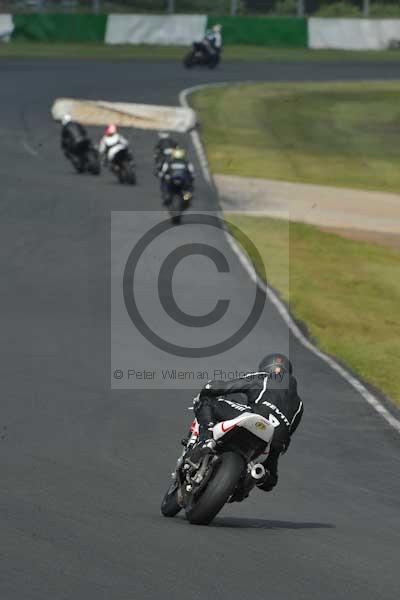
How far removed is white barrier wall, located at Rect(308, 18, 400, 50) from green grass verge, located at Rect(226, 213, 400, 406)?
3459 centimetres

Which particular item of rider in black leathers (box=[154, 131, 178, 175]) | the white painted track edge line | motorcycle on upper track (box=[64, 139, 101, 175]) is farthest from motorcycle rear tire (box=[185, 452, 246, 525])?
motorcycle on upper track (box=[64, 139, 101, 175])

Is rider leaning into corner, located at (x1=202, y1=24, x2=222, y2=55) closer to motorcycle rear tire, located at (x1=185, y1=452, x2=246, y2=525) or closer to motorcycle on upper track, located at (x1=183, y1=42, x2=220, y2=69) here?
motorcycle on upper track, located at (x1=183, y1=42, x2=220, y2=69)

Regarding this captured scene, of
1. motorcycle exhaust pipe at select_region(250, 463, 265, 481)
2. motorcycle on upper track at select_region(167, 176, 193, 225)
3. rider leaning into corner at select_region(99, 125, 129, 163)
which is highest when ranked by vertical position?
motorcycle exhaust pipe at select_region(250, 463, 265, 481)

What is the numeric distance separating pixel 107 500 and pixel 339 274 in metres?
20.3

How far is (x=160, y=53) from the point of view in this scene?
67.4m

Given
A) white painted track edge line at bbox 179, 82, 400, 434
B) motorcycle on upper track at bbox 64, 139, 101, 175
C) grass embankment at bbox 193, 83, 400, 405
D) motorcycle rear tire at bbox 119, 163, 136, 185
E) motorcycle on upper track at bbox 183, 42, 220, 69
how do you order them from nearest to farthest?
white painted track edge line at bbox 179, 82, 400, 434
grass embankment at bbox 193, 83, 400, 405
motorcycle rear tire at bbox 119, 163, 136, 185
motorcycle on upper track at bbox 64, 139, 101, 175
motorcycle on upper track at bbox 183, 42, 220, 69

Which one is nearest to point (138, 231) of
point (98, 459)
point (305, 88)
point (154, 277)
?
point (154, 277)

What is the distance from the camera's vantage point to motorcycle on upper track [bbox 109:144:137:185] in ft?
125

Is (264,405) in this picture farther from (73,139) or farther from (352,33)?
(352,33)

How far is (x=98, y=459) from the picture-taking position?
14641 mm

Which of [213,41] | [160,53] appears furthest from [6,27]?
[213,41]

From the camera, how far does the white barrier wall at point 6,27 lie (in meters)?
67.0

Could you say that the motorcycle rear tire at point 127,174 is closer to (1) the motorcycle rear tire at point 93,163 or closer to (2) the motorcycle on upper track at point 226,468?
(1) the motorcycle rear tire at point 93,163

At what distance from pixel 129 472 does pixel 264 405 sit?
3.39 metres
